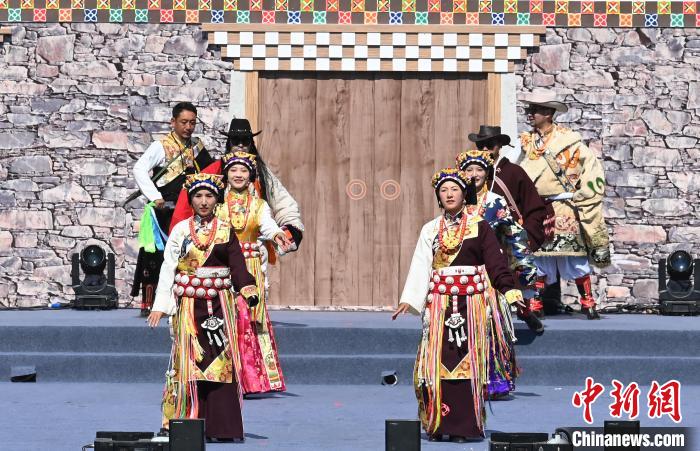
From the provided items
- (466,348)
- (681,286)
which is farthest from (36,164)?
(466,348)

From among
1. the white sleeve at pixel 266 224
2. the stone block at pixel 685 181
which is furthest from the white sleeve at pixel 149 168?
the stone block at pixel 685 181

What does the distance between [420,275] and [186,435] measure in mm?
2561

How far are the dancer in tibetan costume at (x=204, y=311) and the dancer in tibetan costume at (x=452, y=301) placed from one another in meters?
1.06

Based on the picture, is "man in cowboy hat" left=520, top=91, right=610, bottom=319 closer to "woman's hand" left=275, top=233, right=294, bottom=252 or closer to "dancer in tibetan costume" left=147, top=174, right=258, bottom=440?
"woman's hand" left=275, top=233, right=294, bottom=252

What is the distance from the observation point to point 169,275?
10438 mm

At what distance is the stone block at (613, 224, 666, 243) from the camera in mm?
15703

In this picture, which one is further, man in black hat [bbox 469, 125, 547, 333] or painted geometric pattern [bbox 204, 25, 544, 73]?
painted geometric pattern [bbox 204, 25, 544, 73]

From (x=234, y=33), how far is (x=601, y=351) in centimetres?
463

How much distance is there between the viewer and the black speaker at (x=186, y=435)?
27.5ft

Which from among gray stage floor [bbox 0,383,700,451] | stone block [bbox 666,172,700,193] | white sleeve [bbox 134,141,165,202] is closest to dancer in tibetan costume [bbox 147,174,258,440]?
gray stage floor [bbox 0,383,700,451]

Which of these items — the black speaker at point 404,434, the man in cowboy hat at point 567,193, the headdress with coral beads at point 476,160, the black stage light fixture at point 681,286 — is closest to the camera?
the black speaker at point 404,434

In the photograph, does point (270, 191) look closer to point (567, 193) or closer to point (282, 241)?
point (282, 241)

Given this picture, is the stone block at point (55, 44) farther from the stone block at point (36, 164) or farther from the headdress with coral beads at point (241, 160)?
the headdress with coral beads at point (241, 160)

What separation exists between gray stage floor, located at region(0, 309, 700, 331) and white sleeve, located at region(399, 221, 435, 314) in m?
2.98
